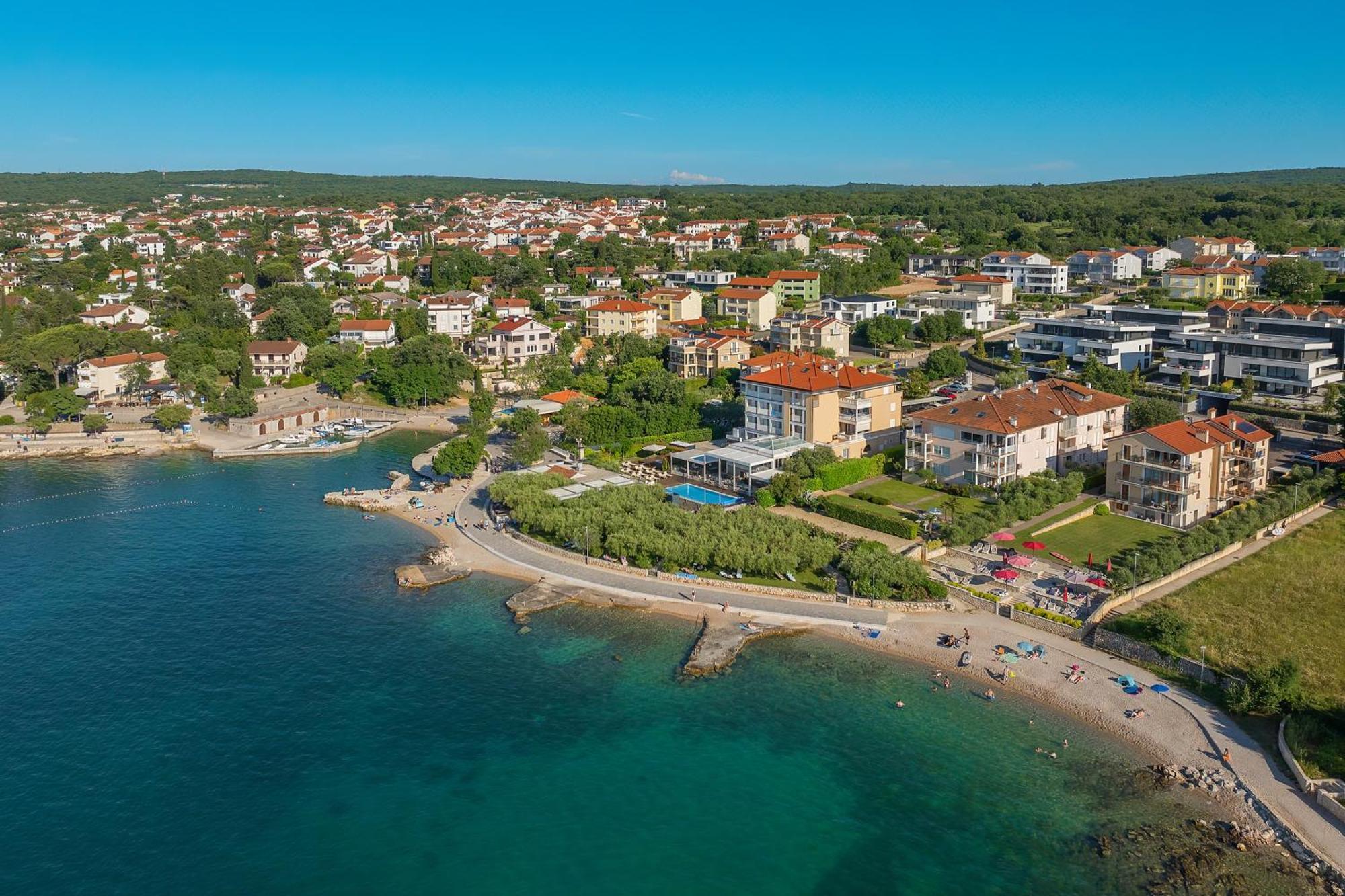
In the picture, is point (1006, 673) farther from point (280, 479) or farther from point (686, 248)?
point (686, 248)

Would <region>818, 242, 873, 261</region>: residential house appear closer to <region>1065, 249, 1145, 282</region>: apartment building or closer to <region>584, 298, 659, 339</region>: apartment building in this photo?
<region>1065, 249, 1145, 282</region>: apartment building

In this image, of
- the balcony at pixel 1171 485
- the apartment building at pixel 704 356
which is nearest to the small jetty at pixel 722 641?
the balcony at pixel 1171 485

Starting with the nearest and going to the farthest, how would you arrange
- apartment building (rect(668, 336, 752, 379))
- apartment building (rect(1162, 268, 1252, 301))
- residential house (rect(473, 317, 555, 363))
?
apartment building (rect(668, 336, 752, 379)) → residential house (rect(473, 317, 555, 363)) → apartment building (rect(1162, 268, 1252, 301))

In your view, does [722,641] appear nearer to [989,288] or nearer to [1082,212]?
[989,288]

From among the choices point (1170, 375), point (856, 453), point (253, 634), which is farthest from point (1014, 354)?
point (253, 634)

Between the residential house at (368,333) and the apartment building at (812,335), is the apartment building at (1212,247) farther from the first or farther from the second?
the residential house at (368,333)

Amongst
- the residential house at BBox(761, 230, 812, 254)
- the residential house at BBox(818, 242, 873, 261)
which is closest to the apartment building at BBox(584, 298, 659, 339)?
the residential house at BBox(818, 242, 873, 261)
